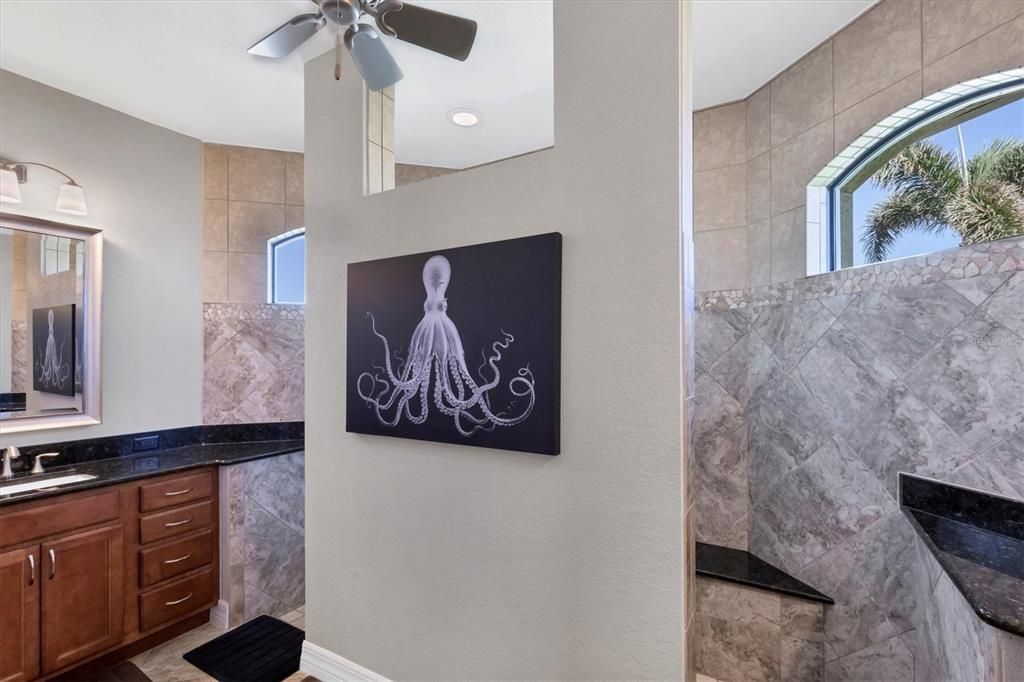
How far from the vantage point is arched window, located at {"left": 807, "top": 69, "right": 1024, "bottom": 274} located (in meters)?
1.75

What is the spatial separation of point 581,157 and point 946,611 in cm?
179

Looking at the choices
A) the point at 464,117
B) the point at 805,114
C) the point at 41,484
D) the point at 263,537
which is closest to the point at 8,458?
the point at 41,484

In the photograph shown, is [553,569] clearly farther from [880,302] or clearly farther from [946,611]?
[880,302]

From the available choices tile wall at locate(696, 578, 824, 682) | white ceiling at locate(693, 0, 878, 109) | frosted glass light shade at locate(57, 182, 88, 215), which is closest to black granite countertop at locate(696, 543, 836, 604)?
tile wall at locate(696, 578, 824, 682)

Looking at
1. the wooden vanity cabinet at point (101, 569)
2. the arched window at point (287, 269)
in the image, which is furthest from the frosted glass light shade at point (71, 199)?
the wooden vanity cabinet at point (101, 569)

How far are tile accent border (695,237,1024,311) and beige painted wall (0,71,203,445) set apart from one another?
3.47 metres

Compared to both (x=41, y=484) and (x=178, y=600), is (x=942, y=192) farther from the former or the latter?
(x=41, y=484)

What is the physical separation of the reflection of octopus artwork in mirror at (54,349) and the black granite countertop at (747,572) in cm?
359

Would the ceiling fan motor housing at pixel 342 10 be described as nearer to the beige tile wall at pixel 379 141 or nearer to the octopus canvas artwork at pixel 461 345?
the beige tile wall at pixel 379 141

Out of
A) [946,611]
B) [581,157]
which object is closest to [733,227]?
[581,157]

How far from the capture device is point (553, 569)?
64.9 inches

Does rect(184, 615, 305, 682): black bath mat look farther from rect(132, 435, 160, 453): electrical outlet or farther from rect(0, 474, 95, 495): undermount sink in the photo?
rect(132, 435, 160, 453): electrical outlet

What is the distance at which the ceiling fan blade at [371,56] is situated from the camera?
5.57ft

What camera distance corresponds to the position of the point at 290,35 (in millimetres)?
1854
